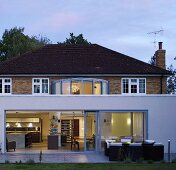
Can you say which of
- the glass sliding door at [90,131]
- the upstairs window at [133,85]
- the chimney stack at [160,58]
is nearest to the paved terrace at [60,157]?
the glass sliding door at [90,131]

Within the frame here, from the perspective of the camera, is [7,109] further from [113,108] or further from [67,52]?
[67,52]

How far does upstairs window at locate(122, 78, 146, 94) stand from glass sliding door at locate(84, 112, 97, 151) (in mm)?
8009

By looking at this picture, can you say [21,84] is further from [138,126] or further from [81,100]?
[138,126]

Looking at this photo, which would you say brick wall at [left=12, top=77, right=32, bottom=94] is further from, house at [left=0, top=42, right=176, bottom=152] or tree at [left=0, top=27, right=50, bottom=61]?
tree at [left=0, top=27, right=50, bottom=61]

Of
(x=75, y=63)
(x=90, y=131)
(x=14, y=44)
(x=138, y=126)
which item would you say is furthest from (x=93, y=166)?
(x=14, y=44)

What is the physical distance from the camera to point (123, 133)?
33.4m

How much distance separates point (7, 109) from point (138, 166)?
1154 cm

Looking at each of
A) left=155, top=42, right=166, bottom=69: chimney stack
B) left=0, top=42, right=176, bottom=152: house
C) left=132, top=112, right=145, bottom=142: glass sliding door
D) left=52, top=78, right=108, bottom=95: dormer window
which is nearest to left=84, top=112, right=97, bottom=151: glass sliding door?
left=0, top=42, right=176, bottom=152: house

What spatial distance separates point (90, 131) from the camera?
1276 inches

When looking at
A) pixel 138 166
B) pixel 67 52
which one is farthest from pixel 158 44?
pixel 138 166

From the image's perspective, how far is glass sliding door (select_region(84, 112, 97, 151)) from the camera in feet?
105

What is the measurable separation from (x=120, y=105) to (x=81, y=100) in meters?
2.59

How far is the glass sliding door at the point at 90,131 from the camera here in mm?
32062

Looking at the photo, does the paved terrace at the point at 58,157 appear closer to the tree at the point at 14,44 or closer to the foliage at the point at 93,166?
the foliage at the point at 93,166
